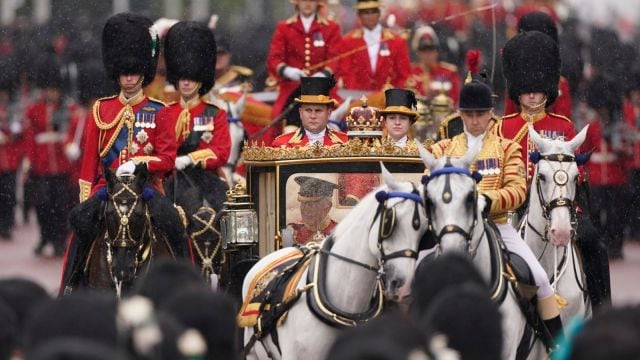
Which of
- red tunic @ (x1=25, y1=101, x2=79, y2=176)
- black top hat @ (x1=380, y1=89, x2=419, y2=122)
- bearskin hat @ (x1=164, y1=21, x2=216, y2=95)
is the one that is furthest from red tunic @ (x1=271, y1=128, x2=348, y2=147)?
red tunic @ (x1=25, y1=101, x2=79, y2=176)

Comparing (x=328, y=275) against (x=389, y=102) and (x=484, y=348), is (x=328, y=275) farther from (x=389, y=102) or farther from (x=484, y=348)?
(x=389, y=102)

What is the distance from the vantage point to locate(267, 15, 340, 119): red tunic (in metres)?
19.2

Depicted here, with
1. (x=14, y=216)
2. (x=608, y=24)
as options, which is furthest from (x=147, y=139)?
(x=14, y=216)

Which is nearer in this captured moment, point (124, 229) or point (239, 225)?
point (124, 229)

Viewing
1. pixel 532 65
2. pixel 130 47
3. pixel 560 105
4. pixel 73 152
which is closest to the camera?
pixel 130 47

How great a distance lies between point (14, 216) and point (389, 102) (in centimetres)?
1215

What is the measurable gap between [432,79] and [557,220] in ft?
29.9

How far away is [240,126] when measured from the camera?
19.3 meters

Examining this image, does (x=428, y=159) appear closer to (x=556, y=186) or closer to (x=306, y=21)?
(x=556, y=186)

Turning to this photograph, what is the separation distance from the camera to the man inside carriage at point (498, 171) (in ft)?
40.0

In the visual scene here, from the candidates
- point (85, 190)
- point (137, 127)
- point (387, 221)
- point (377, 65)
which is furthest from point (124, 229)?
point (377, 65)

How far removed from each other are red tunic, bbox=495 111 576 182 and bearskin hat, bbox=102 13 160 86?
2282 mm

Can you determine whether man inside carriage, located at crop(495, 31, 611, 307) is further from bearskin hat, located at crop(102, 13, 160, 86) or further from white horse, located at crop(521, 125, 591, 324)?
bearskin hat, located at crop(102, 13, 160, 86)

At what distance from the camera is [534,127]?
14.7 metres
